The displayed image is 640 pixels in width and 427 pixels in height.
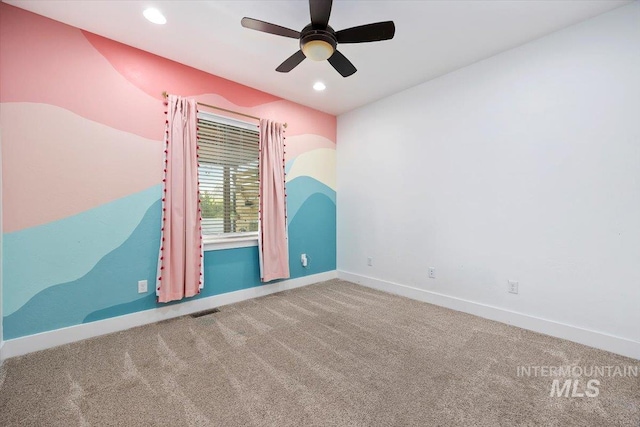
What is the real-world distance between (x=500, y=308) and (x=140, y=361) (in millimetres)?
3417

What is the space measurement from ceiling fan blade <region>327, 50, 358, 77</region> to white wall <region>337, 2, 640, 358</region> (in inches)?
59.3

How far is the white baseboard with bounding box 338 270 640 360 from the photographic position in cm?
215

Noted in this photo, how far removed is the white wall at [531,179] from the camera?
2168 mm

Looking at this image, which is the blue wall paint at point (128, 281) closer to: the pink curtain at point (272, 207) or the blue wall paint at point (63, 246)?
the blue wall paint at point (63, 246)

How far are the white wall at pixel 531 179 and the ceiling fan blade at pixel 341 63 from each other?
1.51m

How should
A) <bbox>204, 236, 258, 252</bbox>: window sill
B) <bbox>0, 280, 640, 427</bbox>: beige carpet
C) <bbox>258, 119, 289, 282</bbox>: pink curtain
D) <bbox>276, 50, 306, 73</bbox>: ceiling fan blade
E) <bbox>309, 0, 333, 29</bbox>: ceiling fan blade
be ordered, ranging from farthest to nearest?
<bbox>258, 119, 289, 282</bbox>: pink curtain, <bbox>204, 236, 258, 252</bbox>: window sill, <bbox>276, 50, 306, 73</bbox>: ceiling fan blade, <bbox>309, 0, 333, 29</bbox>: ceiling fan blade, <bbox>0, 280, 640, 427</bbox>: beige carpet

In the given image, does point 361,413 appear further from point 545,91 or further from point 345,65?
point 545,91

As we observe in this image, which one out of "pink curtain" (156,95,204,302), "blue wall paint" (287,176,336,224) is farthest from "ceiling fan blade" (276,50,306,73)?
"blue wall paint" (287,176,336,224)

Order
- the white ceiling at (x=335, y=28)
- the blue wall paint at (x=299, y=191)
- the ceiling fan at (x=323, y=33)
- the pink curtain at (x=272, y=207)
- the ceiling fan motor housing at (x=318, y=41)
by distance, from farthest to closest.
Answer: the blue wall paint at (x=299, y=191) → the pink curtain at (x=272, y=207) → the white ceiling at (x=335, y=28) → the ceiling fan motor housing at (x=318, y=41) → the ceiling fan at (x=323, y=33)

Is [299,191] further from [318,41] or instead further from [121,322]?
[121,322]

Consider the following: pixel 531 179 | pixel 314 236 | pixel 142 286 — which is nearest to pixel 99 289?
pixel 142 286

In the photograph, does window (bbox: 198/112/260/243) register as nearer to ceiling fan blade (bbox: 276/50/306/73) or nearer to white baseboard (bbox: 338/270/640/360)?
ceiling fan blade (bbox: 276/50/306/73)

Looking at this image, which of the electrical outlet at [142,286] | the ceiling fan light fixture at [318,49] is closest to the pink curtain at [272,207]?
the electrical outlet at [142,286]

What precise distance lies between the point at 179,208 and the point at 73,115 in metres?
1.20
